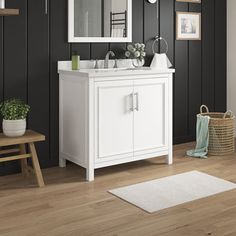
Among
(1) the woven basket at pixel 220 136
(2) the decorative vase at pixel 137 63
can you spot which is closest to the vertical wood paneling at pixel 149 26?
(2) the decorative vase at pixel 137 63

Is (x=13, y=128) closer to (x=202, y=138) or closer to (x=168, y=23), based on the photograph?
(x=202, y=138)

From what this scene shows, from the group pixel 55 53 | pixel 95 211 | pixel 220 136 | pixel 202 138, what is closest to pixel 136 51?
pixel 55 53

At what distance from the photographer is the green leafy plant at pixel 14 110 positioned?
3.68m

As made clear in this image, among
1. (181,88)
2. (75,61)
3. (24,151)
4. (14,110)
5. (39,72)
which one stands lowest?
(24,151)

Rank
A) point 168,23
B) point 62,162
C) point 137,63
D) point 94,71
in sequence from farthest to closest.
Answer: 1. point 168,23
2. point 137,63
3. point 62,162
4. point 94,71

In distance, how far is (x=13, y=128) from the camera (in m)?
3.64

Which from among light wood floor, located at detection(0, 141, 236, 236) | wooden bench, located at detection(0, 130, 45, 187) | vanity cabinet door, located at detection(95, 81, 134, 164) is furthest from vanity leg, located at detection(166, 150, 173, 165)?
wooden bench, located at detection(0, 130, 45, 187)

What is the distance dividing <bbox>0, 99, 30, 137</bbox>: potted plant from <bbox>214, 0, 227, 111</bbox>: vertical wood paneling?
8.81 feet

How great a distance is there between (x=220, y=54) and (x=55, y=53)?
228 centimetres

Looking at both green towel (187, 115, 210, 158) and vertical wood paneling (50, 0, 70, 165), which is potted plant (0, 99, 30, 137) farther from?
green towel (187, 115, 210, 158)

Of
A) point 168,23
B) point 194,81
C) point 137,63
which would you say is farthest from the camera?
point 194,81

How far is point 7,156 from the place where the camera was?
3.98m

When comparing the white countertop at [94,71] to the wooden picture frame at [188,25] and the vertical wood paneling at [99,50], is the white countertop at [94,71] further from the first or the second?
the wooden picture frame at [188,25]

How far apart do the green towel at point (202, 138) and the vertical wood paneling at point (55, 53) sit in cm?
141
